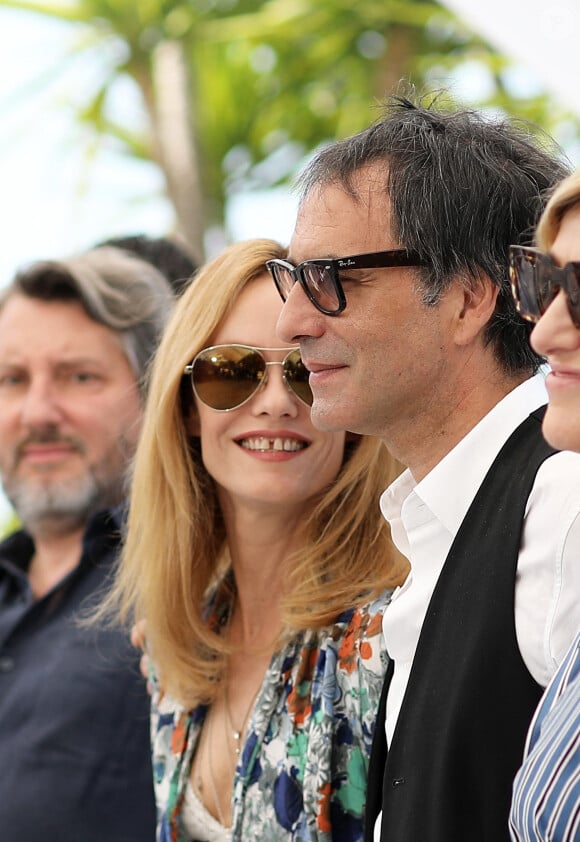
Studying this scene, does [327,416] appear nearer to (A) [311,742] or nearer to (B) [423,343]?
(B) [423,343]

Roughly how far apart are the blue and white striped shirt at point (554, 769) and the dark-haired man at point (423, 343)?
23cm

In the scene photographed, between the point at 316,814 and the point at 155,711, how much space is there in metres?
0.64

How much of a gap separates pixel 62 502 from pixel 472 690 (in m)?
1.94

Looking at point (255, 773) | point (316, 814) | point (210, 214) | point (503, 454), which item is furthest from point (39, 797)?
point (210, 214)

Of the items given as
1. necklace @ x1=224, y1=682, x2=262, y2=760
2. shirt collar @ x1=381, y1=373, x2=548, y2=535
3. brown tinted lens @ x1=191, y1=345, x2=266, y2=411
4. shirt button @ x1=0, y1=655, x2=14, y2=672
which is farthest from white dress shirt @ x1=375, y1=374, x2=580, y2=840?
shirt button @ x1=0, y1=655, x2=14, y2=672

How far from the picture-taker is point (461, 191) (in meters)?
1.81

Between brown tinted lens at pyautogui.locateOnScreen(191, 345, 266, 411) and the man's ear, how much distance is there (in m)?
0.56

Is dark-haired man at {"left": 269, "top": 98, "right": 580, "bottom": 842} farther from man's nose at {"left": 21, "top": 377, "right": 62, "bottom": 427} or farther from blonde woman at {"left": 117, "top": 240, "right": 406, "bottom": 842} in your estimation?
man's nose at {"left": 21, "top": 377, "right": 62, "bottom": 427}

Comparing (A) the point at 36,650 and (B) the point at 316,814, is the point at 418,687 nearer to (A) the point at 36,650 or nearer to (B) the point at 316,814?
(B) the point at 316,814

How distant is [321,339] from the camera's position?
1.84 m

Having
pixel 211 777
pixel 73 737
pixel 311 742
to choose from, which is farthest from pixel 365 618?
pixel 73 737

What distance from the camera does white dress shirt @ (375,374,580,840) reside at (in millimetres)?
1463

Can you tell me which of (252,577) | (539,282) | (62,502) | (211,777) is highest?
(62,502)

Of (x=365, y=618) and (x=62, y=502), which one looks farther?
(x=62, y=502)
